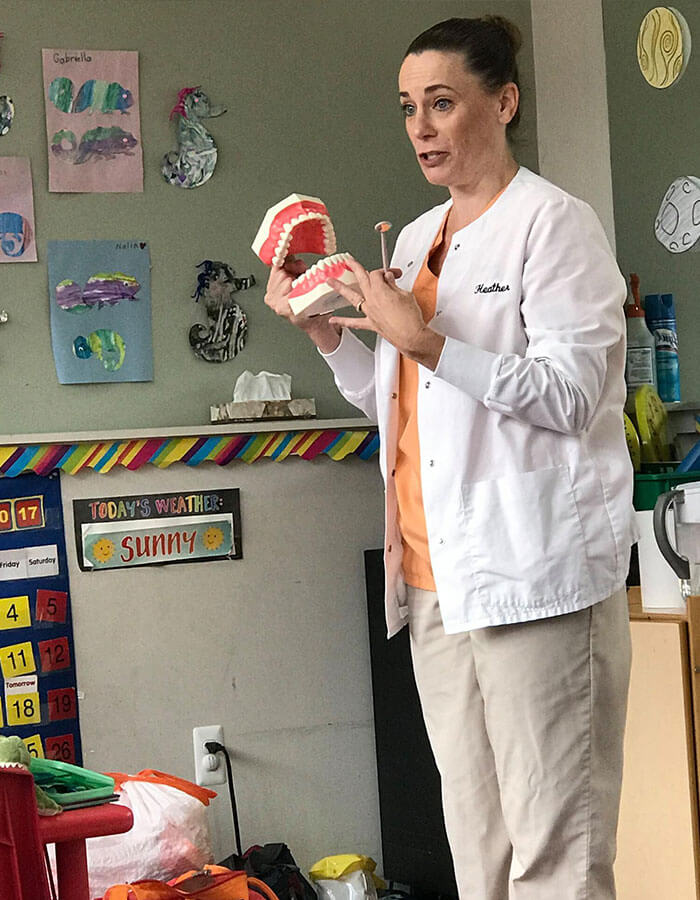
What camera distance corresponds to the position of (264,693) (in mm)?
2621

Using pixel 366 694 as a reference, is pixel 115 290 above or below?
above

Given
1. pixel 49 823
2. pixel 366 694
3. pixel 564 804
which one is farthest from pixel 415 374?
pixel 366 694

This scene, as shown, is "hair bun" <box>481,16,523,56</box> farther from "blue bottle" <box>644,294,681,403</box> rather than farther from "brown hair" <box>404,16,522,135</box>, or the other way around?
"blue bottle" <box>644,294,681,403</box>

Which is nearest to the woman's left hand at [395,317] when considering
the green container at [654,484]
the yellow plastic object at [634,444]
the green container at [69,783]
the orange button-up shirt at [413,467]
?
the orange button-up shirt at [413,467]

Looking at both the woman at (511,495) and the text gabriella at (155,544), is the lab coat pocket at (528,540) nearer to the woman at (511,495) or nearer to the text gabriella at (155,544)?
the woman at (511,495)

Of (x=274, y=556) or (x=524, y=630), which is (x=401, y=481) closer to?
(x=524, y=630)

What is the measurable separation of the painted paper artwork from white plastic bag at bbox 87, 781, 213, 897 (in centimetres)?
128

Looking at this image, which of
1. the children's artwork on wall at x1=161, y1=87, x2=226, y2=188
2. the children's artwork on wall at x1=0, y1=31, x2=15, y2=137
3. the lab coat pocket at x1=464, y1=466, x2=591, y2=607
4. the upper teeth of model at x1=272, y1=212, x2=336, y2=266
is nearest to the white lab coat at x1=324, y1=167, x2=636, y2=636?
the lab coat pocket at x1=464, y1=466, x2=591, y2=607

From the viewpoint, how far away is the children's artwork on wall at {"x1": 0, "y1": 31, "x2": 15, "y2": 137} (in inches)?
98.0

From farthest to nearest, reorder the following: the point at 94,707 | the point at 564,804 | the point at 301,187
Answer: 1. the point at 301,187
2. the point at 94,707
3. the point at 564,804

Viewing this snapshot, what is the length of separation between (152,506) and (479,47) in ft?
4.38

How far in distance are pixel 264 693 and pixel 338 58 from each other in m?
1.47

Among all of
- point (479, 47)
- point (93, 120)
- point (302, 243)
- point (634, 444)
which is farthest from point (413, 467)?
point (93, 120)

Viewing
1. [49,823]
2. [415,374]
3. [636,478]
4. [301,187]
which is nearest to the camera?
[49,823]
